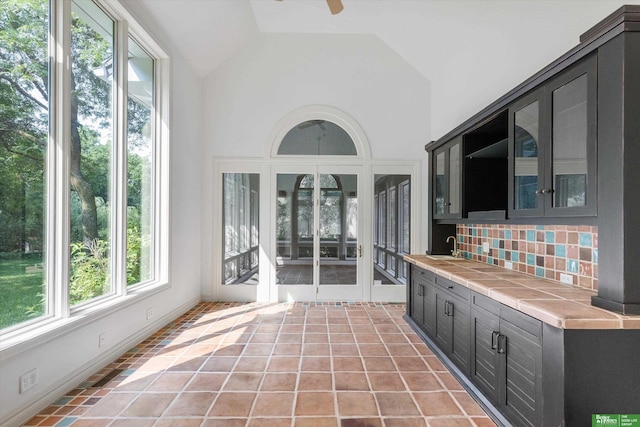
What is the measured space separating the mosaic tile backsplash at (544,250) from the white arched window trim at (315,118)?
6.98 ft

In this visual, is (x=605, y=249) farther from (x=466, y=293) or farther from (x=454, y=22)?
(x=454, y=22)

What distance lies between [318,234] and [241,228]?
48.3 inches

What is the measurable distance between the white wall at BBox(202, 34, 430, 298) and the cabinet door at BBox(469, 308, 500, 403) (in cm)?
311

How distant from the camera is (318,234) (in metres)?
4.84

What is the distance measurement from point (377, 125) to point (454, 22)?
1625mm

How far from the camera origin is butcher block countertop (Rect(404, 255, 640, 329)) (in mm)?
1431

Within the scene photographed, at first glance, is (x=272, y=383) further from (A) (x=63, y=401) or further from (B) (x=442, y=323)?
(B) (x=442, y=323)

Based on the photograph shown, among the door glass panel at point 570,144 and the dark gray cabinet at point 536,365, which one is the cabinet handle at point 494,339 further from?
the door glass panel at point 570,144

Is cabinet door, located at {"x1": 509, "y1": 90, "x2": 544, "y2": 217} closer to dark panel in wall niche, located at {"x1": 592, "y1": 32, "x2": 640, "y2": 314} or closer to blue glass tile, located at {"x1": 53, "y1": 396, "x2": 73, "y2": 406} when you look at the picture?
dark panel in wall niche, located at {"x1": 592, "y1": 32, "x2": 640, "y2": 314}

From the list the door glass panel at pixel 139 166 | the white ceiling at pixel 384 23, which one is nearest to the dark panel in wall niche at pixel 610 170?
the white ceiling at pixel 384 23

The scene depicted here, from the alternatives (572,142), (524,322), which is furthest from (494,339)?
(572,142)

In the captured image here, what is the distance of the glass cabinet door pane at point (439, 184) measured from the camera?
3.63 metres

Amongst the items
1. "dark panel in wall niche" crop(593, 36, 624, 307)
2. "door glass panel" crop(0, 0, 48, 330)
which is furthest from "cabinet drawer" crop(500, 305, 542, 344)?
"door glass panel" crop(0, 0, 48, 330)

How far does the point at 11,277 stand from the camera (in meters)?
2.01
